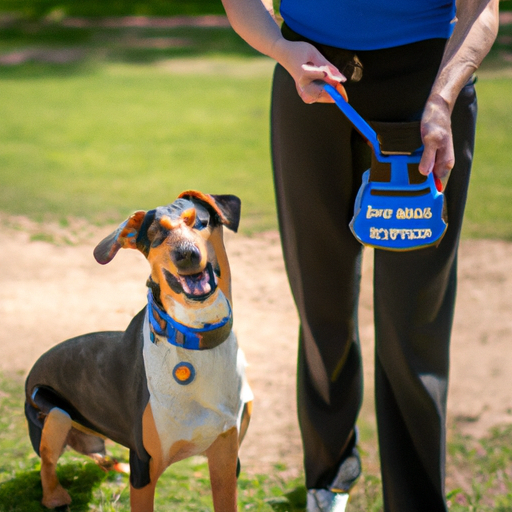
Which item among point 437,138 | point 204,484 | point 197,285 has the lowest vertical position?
point 204,484

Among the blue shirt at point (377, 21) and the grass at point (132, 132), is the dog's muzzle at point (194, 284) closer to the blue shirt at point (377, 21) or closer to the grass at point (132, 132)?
the blue shirt at point (377, 21)

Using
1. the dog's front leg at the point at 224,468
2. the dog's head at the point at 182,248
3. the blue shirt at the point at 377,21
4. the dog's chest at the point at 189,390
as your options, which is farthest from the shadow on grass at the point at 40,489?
the blue shirt at the point at 377,21

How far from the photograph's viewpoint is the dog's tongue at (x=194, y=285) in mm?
1924

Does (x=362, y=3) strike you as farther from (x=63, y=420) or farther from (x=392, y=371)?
(x=63, y=420)

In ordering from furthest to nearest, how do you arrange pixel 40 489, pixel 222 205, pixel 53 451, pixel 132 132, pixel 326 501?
pixel 132 132, pixel 40 489, pixel 326 501, pixel 53 451, pixel 222 205

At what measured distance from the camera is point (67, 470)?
9.61ft

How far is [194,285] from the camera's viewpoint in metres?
1.93

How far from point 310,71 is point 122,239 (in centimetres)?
64

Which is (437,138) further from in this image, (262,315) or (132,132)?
(132,132)

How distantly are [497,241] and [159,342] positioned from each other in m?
4.14

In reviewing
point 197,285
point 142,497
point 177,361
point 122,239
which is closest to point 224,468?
point 142,497

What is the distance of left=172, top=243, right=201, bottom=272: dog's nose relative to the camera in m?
1.89

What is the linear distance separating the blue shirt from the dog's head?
0.57 m

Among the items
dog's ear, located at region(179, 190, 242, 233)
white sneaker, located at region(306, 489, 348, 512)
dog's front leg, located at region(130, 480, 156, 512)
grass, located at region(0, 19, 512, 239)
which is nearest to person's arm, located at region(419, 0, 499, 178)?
dog's ear, located at region(179, 190, 242, 233)
